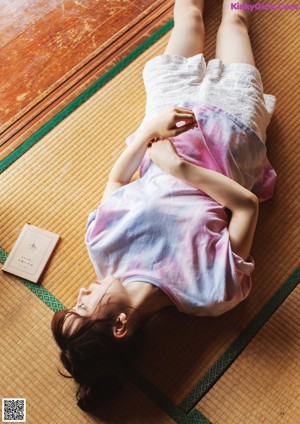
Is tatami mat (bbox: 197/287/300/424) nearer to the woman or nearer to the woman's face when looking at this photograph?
the woman

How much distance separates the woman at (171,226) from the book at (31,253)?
271 millimetres

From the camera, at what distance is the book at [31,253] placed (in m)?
1.54

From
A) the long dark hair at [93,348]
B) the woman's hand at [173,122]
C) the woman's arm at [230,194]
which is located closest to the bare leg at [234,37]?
the woman's hand at [173,122]

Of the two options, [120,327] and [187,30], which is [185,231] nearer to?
[120,327]

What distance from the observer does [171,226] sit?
1.30 meters

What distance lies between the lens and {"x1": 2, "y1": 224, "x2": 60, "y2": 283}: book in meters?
1.54

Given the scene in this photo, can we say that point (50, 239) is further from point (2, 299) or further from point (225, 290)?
point (225, 290)

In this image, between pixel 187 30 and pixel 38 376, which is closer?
pixel 38 376

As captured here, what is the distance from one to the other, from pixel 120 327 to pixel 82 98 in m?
1.04

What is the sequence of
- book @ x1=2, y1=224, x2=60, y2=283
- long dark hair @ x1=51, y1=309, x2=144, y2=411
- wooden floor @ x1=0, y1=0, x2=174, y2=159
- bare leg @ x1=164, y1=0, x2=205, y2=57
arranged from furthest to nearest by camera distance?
wooden floor @ x1=0, y1=0, x2=174, y2=159, bare leg @ x1=164, y1=0, x2=205, y2=57, book @ x1=2, y1=224, x2=60, y2=283, long dark hair @ x1=51, y1=309, x2=144, y2=411

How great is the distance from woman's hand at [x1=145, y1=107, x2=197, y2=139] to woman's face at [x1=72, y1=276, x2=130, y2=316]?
0.47 metres

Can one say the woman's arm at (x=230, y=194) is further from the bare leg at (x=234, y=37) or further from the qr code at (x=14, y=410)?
the qr code at (x=14, y=410)

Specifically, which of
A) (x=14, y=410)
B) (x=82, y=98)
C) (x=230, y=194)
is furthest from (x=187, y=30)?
(x=14, y=410)

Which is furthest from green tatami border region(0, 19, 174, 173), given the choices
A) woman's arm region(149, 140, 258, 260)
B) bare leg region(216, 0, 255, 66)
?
woman's arm region(149, 140, 258, 260)
